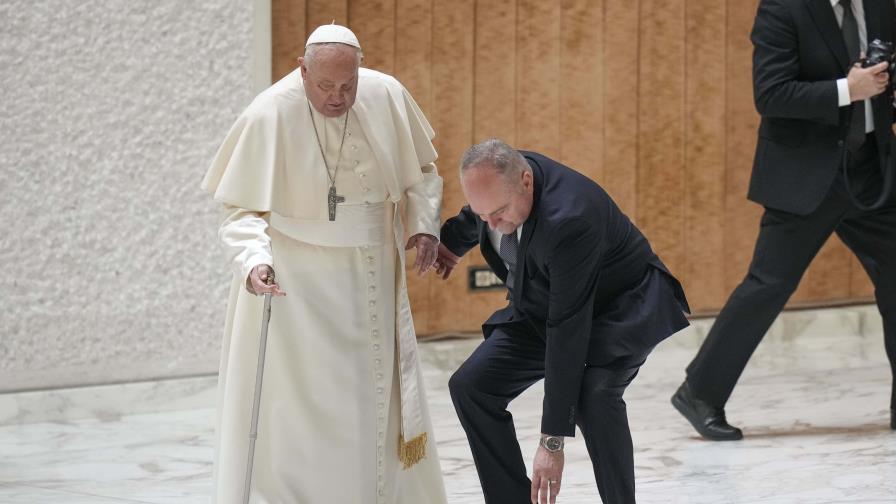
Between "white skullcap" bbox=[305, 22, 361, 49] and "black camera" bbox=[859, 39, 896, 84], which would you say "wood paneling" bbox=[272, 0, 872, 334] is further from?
"white skullcap" bbox=[305, 22, 361, 49]

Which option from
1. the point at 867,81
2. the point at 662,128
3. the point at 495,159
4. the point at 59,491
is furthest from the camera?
the point at 662,128

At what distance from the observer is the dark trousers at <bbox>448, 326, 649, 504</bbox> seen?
4.04m

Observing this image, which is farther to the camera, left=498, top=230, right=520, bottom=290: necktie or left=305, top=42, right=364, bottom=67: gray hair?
left=498, top=230, right=520, bottom=290: necktie

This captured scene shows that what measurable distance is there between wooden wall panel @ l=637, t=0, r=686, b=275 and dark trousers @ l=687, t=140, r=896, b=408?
1719 mm

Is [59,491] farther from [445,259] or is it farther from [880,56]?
[880,56]

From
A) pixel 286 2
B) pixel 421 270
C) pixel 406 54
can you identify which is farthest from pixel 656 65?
pixel 421 270

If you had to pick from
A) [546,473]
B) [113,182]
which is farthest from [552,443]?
[113,182]

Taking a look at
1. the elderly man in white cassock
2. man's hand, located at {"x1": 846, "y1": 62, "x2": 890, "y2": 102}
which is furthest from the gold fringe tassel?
man's hand, located at {"x1": 846, "y1": 62, "x2": 890, "y2": 102}

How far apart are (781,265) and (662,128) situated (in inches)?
75.0

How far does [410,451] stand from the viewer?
4.35 metres

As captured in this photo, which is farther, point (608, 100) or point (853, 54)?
point (608, 100)

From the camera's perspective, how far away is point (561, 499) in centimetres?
488

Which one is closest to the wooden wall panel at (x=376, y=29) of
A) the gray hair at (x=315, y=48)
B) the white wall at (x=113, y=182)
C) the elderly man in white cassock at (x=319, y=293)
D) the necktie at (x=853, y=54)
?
the white wall at (x=113, y=182)

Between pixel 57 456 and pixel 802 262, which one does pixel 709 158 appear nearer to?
pixel 802 262
